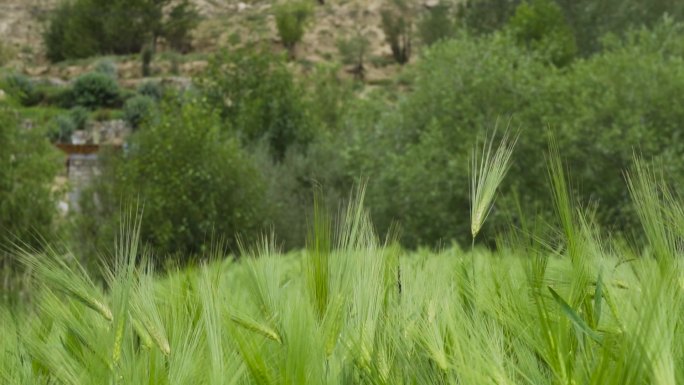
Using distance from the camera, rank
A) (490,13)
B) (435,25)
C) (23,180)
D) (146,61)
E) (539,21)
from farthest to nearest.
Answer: (146,61) → (435,25) → (490,13) → (539,21) → (23,180)

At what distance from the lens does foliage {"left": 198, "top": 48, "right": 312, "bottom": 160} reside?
2719 cm

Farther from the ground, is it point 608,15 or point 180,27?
point 608,15

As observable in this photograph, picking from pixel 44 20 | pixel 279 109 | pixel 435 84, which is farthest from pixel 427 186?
pixel 44 20

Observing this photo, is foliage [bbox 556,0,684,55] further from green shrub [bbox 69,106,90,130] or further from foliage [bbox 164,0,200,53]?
foliage [bbox 164,0,200,53]

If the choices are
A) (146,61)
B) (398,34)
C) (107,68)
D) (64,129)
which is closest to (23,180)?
(64,129)

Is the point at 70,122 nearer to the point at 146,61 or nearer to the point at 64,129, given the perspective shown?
the point at 64,129

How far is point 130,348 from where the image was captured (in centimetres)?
91

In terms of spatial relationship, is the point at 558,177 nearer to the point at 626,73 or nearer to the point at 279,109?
the point at 626,73

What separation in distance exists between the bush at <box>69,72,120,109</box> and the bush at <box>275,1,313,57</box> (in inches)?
739

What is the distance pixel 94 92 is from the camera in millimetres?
47812

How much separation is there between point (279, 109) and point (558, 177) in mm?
27315

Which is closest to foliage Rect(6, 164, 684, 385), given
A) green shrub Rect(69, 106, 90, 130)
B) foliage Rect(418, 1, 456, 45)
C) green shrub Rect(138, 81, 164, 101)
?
green shrub Rect(69, 106, 90, 130)

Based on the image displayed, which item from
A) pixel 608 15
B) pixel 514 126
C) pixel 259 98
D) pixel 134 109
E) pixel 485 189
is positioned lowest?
pixel 134 109

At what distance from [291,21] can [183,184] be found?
158 feet
